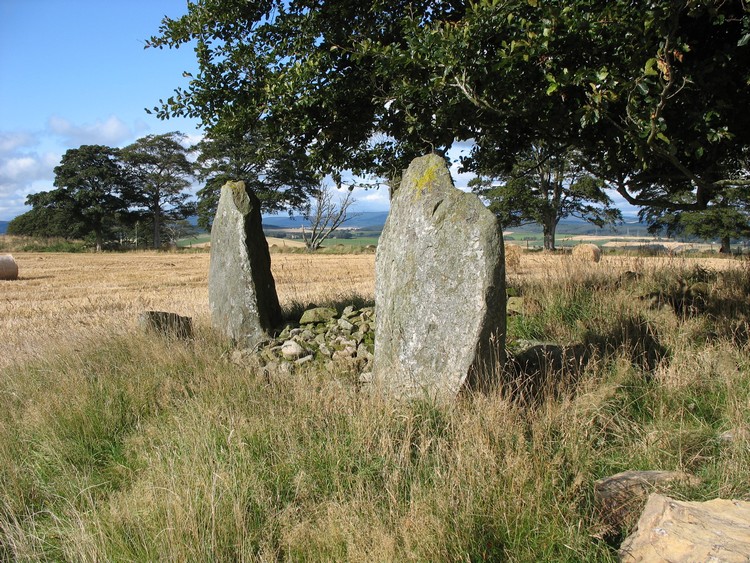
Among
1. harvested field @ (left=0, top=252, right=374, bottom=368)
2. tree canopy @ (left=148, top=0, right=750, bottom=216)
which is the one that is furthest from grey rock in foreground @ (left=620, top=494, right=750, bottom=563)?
harvested field @ (left=0, top=252, right=374, bottom=368)

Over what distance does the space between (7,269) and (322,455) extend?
19.0 m

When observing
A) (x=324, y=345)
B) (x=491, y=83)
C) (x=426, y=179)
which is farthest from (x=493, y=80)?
(x=324, y=345)

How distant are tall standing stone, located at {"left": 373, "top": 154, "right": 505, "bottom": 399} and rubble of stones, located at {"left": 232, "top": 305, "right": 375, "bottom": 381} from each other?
922mm

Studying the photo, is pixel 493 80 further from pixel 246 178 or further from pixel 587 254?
pixel 246 178

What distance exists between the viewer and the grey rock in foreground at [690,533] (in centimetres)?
214

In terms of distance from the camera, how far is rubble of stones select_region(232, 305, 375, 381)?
18.5 ft

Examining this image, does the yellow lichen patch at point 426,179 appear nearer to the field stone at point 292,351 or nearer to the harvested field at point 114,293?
the field stone at point 292,351

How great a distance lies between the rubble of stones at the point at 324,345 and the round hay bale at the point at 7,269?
1564 centimetres

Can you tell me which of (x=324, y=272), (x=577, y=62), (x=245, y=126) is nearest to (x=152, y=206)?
(x=324, y=272)

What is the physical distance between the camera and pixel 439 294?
4340mm

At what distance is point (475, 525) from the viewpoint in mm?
2646

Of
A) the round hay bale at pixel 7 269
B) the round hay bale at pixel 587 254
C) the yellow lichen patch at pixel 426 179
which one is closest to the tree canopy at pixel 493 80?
the yellow lichen patch at pixel 426 179

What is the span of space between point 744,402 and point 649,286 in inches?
167

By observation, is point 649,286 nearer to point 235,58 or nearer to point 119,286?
point 235,58
